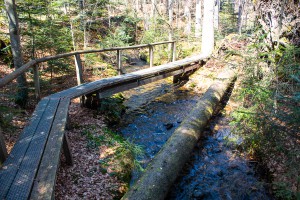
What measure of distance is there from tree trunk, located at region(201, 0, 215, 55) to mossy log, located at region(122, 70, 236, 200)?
8288 millimetres

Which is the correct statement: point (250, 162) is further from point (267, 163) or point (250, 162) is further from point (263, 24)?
point (263, 24)

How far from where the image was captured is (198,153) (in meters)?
5.29

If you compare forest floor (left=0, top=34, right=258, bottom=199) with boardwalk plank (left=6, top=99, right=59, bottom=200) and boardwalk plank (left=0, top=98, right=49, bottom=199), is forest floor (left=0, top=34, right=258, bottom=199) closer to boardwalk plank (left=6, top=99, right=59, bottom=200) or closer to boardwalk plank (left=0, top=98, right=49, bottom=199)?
boardwalk plank (left=0, top=98, right=49, bottom=199)

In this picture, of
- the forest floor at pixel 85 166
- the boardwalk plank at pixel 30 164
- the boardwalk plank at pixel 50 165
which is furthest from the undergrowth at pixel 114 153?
the boardwalk plank at pixel 30 164

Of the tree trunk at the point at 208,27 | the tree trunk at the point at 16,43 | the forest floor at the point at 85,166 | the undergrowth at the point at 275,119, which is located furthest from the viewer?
the tree trunk at the point at 208,27

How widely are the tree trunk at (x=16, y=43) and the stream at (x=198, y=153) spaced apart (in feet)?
9.85

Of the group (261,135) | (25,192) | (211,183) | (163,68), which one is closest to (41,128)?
(25,192)

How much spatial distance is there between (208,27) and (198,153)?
10.2 meters

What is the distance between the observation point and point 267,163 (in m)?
4.47

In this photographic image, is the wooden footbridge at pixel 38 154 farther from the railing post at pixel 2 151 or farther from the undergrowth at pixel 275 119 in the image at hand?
the undergrowth at pixel 275 119

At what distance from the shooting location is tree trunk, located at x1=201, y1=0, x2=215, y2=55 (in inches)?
505

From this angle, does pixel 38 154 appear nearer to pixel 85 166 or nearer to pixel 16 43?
pixel 85 166

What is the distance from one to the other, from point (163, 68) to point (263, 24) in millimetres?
4897

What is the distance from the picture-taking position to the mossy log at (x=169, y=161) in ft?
11.0
